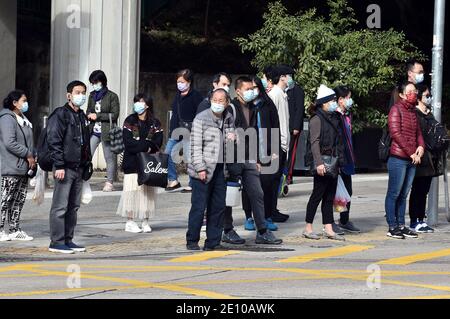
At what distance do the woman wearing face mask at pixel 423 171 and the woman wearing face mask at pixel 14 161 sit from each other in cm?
489

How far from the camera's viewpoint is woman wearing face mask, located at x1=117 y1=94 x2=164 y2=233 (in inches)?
619

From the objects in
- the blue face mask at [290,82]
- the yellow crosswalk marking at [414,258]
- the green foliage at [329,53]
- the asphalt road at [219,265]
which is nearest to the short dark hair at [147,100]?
the asphalt road at [219,265]

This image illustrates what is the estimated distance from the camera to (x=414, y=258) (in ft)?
45.6

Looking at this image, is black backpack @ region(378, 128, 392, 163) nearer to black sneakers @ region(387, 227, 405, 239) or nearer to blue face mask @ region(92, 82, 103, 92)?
black sneakers @ region(387, 227, 405, 239)

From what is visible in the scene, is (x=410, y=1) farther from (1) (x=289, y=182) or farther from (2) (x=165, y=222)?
(2) (x=165, y=222)

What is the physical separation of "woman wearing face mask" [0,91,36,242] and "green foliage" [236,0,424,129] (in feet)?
30.8

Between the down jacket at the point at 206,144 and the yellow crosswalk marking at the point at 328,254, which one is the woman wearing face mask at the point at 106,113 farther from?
the yellow crosswalk marking at the point at 328,254

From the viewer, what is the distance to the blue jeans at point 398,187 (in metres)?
15.7

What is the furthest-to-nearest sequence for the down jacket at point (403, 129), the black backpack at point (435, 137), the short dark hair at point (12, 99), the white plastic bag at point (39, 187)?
the black backpack at point (435, 137), the down jacket at point (403, 129), the short dark hair at point (12, 99), the white plastic bag at point (39, 187)

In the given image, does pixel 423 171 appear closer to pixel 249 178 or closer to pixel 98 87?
pixel 249 178

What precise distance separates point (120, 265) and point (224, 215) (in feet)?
6.91

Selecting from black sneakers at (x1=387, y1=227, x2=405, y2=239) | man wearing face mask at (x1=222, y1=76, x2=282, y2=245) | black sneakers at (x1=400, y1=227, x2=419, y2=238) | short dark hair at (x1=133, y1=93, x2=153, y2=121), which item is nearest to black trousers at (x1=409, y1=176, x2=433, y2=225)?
black sneakers at (x1=400, y1=227, x2=419, y2=238)

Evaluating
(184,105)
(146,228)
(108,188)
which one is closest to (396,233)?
(146,228)

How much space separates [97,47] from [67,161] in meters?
9.19
